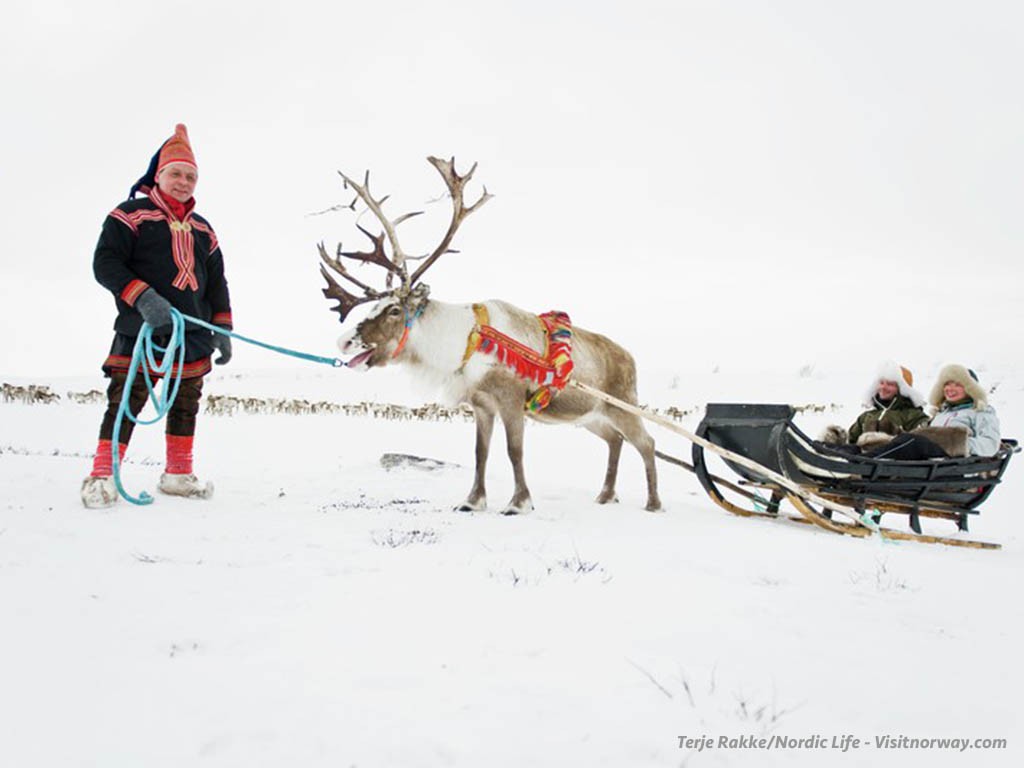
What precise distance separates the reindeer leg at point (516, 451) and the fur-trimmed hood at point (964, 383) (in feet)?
12.9

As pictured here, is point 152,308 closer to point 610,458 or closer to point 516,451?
point 516,451

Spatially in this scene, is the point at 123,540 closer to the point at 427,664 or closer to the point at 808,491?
the point at 427,664

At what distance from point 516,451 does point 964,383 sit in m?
4.07

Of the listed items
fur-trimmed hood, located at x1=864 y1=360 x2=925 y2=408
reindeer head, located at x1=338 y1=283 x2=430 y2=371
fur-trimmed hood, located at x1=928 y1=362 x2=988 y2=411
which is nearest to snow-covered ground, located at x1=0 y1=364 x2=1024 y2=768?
reindeer head, located at x1=338 y1=283 x2=430 y2=371

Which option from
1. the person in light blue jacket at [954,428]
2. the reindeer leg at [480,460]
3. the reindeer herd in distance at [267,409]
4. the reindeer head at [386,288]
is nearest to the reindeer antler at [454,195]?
the reindeer head at [386,288]

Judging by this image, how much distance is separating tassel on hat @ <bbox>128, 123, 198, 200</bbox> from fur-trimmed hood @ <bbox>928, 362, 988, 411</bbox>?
6.56 m

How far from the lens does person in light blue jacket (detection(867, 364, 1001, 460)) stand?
227 inches

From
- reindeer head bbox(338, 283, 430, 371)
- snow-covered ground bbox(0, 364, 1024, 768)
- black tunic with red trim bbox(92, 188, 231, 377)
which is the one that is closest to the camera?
snow-covered ground bbox(0, 364, 1024, 768)

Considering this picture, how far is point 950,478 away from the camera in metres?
5.64

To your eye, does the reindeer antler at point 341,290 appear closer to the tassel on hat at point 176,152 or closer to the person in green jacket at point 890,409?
the tassel on hat at point 176,152

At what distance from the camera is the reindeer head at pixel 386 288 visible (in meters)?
5.75

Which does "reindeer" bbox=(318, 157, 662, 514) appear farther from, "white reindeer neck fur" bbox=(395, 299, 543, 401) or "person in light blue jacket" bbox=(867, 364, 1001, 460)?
"person in light blue jacket" bbox=(867, 364, 1001, 460)

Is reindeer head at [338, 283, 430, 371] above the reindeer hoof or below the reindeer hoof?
above

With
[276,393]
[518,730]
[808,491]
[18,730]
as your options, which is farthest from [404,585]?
[276,393]
